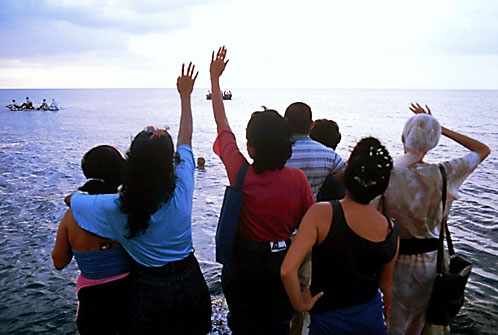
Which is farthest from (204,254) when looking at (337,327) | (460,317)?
(337,327)

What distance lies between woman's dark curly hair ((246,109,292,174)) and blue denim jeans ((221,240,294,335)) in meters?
0.63

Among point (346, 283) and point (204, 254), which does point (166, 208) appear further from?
point (204, 254)

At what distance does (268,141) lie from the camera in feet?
8.92

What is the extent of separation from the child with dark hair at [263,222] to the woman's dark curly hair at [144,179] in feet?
1.89

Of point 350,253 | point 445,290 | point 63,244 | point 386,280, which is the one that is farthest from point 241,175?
point 445,290

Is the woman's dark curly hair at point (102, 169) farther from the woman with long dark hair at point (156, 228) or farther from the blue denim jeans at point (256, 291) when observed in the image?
the blue denim jeans at point (256, 291)

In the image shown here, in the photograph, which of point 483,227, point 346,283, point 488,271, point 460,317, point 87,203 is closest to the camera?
point 346,283

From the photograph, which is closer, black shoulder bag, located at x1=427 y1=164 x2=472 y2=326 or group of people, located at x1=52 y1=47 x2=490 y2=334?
group of people, located at x1=52 y1=47 x2=490 y2=334

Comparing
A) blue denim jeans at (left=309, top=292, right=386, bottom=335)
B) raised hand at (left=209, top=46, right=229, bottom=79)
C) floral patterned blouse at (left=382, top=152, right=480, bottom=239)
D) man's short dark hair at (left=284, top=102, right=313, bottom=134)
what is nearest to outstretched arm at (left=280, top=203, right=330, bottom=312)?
blue denim jeans at (left=309, top=292, right=386, bottom=335)

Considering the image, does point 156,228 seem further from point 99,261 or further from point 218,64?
point 218,64

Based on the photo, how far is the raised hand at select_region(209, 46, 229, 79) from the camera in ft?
11.7

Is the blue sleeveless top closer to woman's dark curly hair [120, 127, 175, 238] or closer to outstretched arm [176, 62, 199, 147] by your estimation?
woman's dark curly hair [120, 127, 175, 238]

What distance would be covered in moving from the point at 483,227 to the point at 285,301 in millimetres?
8992

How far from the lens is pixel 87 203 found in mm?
2537
